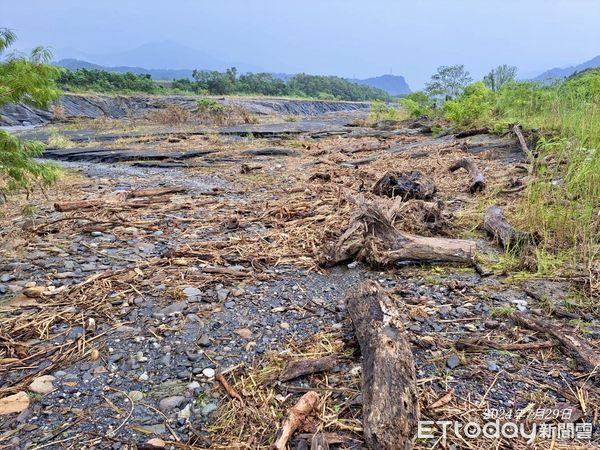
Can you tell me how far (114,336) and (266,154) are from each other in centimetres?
911

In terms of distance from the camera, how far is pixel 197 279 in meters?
3.12

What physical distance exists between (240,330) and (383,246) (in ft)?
4.96

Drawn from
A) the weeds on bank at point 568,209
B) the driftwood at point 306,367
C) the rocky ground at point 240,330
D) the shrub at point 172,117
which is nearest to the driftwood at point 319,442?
the rocky ground at point 240,330

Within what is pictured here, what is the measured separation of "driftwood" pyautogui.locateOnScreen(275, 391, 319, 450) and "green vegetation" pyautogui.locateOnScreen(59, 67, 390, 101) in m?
35.9

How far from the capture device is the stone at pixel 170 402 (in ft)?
6.10

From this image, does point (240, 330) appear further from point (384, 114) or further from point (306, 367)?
point (384, 114)

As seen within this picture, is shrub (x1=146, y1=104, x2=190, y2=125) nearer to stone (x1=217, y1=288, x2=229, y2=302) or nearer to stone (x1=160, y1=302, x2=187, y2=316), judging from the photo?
stone (x1=217, y1=288, x2=229, y2=302)

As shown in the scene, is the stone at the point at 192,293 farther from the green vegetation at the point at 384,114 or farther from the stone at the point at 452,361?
the green vegetation at the point at 384,114

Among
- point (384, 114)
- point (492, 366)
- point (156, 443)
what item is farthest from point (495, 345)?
point (384, 114)

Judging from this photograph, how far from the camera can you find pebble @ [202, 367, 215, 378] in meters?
2.07

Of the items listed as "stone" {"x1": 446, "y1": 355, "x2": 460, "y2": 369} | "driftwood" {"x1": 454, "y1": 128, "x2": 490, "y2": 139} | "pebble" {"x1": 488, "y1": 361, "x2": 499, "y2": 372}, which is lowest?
"pebble" {"x1": 488, "y1": 361, "x2": 499, "y2": 372}

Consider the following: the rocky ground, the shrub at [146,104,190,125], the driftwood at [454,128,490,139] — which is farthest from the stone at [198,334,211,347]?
the shrub at [146,104,190,125]

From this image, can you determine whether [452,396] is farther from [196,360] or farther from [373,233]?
[373,233]

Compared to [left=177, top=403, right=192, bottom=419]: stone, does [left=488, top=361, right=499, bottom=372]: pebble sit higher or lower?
higher
